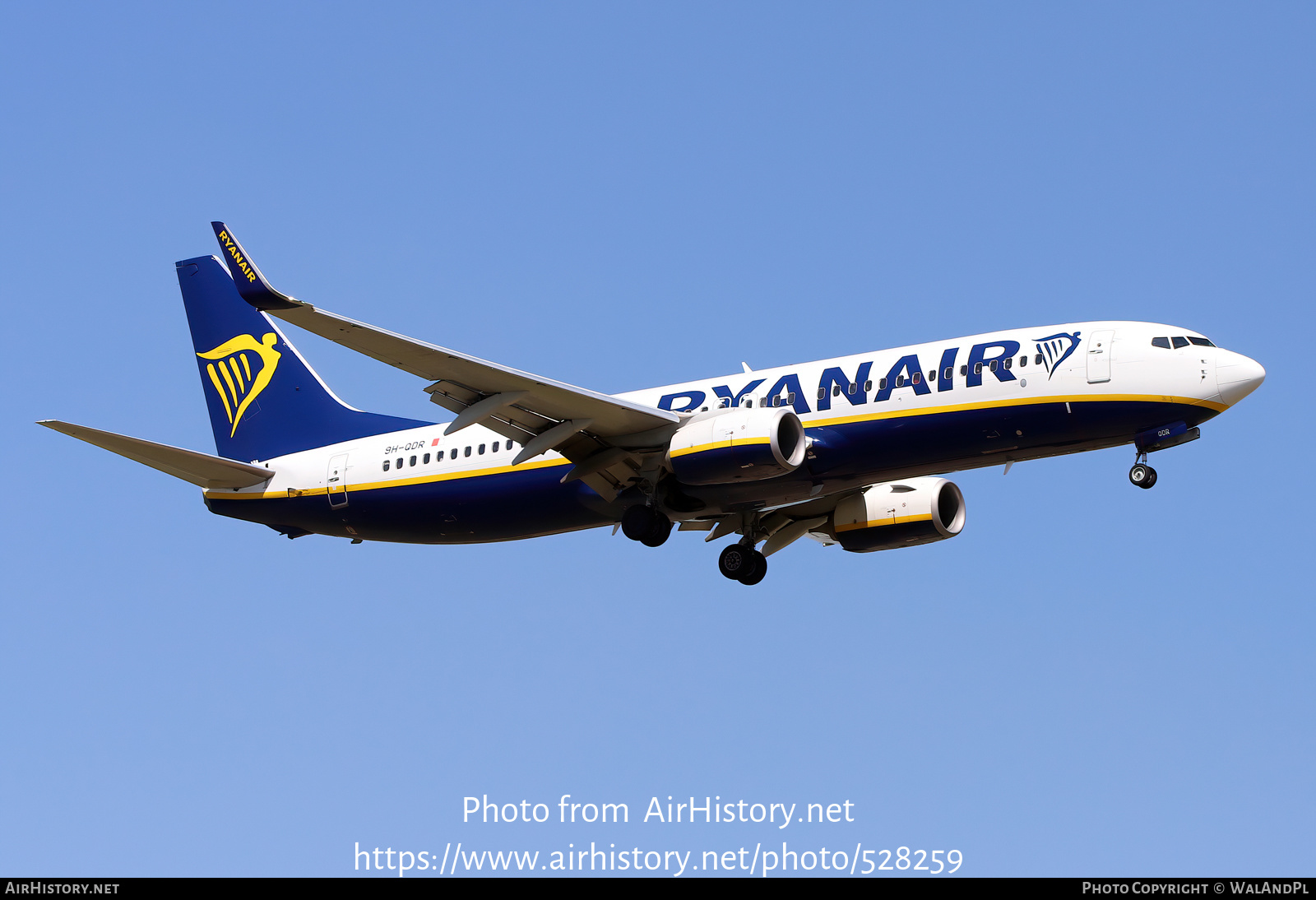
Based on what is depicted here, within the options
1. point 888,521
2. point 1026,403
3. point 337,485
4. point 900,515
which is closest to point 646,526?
point 888,521

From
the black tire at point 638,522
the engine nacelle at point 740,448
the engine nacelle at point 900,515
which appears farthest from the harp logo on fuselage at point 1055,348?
the black tire at point 638,522

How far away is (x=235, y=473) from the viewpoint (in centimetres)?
3897

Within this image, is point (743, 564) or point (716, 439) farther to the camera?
point (743, 564)

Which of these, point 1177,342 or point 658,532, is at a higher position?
point 1177,342

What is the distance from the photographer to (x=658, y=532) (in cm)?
3478

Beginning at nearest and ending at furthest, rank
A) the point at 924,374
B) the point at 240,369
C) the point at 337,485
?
the point at 924,374
the point at 337,485
the point at 240,369

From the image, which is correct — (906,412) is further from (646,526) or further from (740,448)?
(646,526)

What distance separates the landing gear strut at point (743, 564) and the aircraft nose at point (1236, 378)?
1180cm

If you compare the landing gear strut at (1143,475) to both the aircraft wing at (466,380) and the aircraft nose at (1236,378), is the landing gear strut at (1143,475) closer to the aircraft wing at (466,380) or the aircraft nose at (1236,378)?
the aircraft nose at (1236,378)

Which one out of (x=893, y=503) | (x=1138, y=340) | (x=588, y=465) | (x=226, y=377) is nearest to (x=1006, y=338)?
(x=1138, y=340)

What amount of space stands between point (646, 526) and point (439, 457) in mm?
5773

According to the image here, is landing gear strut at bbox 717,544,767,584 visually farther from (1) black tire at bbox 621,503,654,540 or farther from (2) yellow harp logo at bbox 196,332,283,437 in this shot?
(2) yellow harp logo at bbox 196,332,283,437

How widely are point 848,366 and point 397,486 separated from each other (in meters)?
11.3
